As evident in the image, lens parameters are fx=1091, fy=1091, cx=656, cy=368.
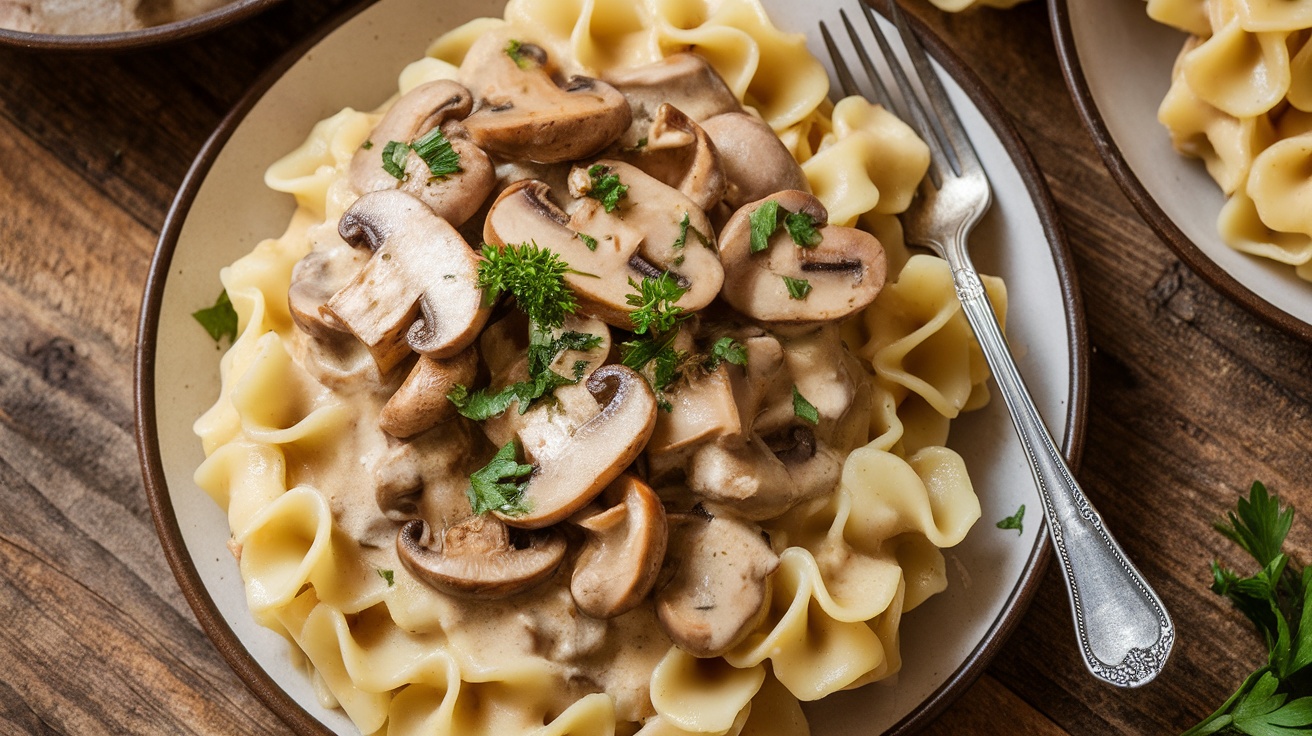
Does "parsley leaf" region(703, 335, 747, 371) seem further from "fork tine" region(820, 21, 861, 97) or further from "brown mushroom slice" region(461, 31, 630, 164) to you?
"fork tine" region(820, 21, 861, 97)

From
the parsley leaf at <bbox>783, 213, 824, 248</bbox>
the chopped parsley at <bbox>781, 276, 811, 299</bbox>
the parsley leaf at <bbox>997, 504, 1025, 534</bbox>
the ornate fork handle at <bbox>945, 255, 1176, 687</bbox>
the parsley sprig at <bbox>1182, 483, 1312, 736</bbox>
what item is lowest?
the parsley sprig at <bbox>1182, 483, 1312, 736</bbox>

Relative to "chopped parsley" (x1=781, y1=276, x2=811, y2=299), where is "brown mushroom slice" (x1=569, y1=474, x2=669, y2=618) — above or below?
below

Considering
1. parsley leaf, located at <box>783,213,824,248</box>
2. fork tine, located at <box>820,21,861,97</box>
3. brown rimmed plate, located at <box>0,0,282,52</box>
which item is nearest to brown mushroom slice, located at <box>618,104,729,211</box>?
parsley leaf, located at <box>783,213,824,248</box>

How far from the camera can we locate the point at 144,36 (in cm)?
361

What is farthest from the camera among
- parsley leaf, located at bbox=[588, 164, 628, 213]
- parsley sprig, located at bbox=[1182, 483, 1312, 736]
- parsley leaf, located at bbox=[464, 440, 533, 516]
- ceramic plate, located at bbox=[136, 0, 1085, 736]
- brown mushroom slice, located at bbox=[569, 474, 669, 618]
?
ceramic plate, located at bbox=[136, 0, 1085, 736]

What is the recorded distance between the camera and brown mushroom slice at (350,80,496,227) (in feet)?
10.3

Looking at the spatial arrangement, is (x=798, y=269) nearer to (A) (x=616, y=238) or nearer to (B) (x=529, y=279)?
(A) (x=616, y=238)

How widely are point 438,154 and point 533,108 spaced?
12.3 inches

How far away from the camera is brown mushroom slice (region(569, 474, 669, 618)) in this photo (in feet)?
9.36

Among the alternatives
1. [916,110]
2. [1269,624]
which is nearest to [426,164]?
[916,110]

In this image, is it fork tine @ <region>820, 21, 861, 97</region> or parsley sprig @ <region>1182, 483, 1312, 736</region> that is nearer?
parsley sprig @ <region>1182, 483, 1312, 736</region>

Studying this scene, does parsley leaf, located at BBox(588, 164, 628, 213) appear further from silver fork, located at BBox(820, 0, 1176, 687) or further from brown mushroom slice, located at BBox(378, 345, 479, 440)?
silver fork, located at BBox(820, 0, 1176, 687)

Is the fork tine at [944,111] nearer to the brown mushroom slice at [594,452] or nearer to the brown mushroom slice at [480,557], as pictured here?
the brown mushroom slice at [594,452]

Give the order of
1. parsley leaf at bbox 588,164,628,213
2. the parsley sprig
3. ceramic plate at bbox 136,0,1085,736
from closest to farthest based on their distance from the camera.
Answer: parsley leaf at bbox 588,164,628,213 → the parsley sprig → ceramic plate at bbox 136,0,1085,736
